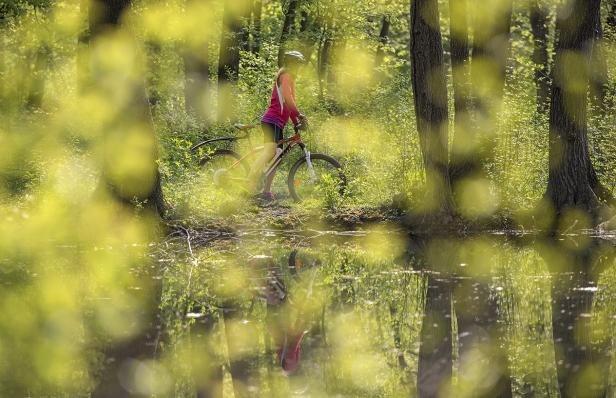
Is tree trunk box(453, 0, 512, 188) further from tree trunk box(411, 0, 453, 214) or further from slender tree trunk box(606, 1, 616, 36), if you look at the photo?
slender tree trunk box(606, 1, 616, 36)

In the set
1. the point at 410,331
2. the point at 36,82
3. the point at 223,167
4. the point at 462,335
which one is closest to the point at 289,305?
the point at 410,331

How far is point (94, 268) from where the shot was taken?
39.8 ft

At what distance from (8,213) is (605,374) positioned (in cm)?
1071

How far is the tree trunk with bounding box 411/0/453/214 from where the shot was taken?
48.5 feet

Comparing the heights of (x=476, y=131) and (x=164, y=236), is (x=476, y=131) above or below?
above

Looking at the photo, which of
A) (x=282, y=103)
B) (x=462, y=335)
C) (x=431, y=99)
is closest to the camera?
(x=462, y=335)

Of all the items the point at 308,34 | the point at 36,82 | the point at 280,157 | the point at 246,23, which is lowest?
the point at 36,82

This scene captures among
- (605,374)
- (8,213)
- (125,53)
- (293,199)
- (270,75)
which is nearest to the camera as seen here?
(605,374)

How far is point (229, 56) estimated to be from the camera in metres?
25.4

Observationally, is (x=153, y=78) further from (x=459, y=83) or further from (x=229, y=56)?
(x=459, y=83)

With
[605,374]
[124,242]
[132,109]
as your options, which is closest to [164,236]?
[124,242]

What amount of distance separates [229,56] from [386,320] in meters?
17.1

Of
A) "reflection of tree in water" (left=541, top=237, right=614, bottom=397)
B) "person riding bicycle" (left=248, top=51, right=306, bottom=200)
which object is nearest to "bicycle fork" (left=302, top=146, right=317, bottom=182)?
"person riding bicycle" (left=248, top=51, right=306, bottom=200)

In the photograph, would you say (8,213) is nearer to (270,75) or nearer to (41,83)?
(270,75)
